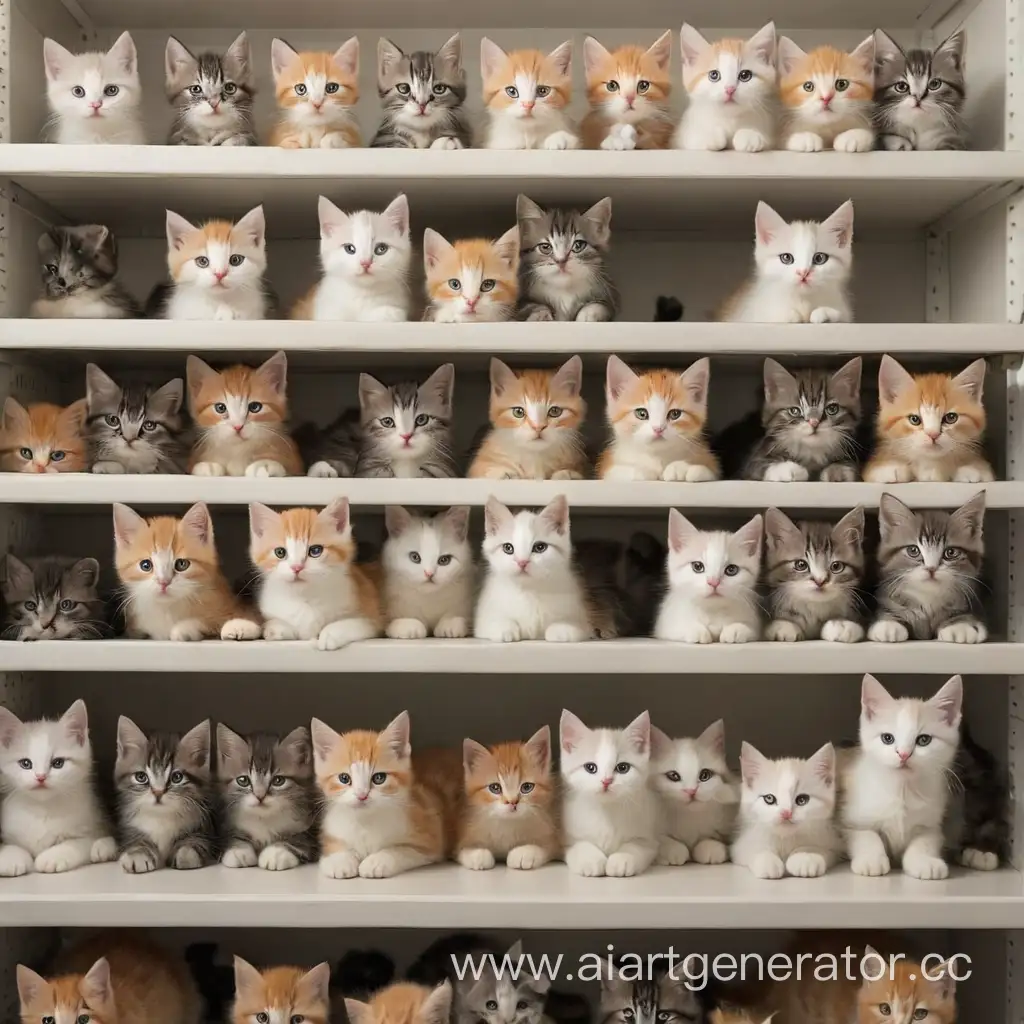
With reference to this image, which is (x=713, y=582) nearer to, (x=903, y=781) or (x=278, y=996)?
(x=903, y=781)

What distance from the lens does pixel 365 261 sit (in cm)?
236

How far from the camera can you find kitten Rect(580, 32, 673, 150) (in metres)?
2.45

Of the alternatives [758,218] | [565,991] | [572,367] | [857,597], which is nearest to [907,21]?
[758,218]

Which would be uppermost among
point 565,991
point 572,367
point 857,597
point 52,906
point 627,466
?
point 572,367

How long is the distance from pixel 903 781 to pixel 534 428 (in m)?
1.07

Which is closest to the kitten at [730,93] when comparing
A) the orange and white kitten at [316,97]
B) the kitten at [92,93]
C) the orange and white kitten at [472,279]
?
the orange and white kitten at [472,279]

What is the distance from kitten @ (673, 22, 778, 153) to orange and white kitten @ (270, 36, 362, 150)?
75 cm

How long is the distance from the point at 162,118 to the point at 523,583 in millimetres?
1601

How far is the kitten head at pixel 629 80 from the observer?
245 centimetres

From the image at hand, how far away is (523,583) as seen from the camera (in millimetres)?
2361

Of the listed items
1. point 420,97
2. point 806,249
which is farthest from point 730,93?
point 420,97

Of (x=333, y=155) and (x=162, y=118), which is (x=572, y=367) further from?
(x=162, y=118)

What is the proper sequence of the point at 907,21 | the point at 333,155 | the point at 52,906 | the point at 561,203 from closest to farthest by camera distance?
the point at 52,906
the point at 333,155
the point at 561,203
the point at 907,21

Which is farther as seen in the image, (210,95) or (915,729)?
(210,95)
